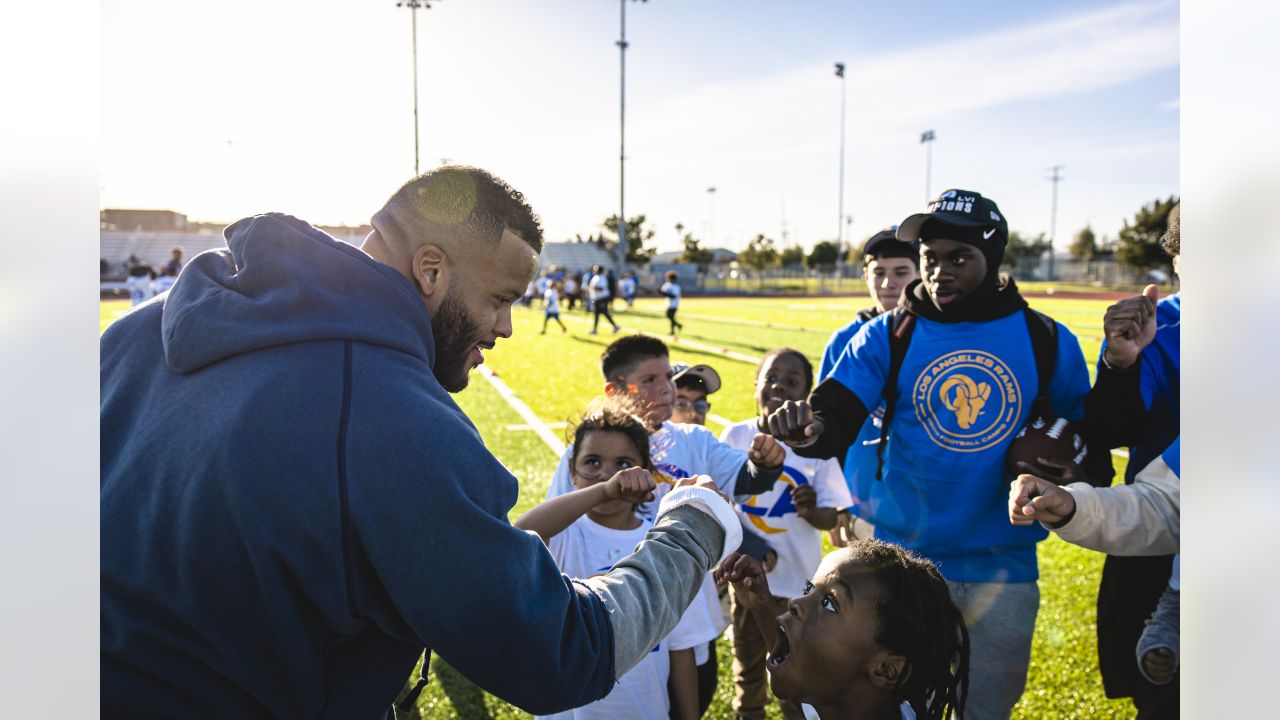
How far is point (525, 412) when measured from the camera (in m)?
10.3

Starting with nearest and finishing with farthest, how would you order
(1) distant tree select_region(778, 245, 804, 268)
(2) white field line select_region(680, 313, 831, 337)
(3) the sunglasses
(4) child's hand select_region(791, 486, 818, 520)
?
(4) child's hand select_region(791, 486, 818, 520) → (3) the sunglasses → (2) white field line select_region(680, 313, 831, 337) → (1) distant tree select_region(778, 245, 804, 268)

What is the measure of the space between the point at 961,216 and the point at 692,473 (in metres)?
1.40

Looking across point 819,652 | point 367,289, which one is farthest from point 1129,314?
point 367,289

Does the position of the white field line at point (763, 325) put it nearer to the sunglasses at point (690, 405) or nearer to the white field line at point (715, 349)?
the white field line at point (715, 349)

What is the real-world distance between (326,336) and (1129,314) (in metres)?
2.37

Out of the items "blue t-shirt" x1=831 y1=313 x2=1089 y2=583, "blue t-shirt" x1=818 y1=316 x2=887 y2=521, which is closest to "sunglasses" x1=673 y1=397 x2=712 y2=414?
"blue t-shirt" x1=818 y1=316 x2=887 y2=521

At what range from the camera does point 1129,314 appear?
250 cm

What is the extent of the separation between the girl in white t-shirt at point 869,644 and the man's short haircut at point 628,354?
72.4 inches

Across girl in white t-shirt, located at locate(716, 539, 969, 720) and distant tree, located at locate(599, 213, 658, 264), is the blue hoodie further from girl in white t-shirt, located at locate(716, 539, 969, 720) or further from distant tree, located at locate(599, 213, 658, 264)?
distant tree, located at locate(599, 213, 658, 264)

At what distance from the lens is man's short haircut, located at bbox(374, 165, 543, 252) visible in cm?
170

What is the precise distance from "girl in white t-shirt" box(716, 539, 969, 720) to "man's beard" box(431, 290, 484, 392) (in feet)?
3.65

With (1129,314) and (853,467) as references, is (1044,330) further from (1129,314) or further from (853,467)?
(853,467)

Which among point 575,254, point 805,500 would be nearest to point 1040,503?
point 805,500

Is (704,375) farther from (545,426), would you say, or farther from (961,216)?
(545,426)
